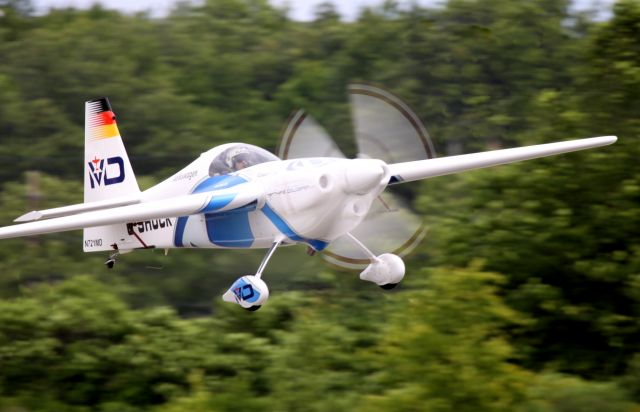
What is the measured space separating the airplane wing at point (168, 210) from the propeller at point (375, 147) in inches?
35.5

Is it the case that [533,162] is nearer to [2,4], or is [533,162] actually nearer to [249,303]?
[249,303]

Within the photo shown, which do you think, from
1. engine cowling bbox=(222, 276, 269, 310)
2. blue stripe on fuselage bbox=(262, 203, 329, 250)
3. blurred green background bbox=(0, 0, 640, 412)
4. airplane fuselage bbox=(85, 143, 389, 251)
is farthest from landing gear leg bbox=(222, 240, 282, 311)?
blurred green background bbox=(0, 0, 640, 412)

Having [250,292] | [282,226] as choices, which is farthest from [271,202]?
[250,292]

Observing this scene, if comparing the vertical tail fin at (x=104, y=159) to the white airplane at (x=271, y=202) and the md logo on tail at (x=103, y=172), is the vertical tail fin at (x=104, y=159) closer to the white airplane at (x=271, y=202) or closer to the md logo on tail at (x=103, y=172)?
the md logo on tail at (x=103, y=172)

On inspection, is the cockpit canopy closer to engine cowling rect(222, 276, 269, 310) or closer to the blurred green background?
engine cowling rect(222, 276, 269, 310)

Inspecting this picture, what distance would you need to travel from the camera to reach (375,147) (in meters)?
17.1

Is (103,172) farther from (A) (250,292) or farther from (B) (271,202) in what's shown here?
(A) (250,292)

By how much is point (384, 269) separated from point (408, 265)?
1718 centimetres

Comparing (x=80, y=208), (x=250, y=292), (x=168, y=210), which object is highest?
(x=168, y=210)

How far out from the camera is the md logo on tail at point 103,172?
1908cm

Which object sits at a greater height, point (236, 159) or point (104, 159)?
point (236, 159)

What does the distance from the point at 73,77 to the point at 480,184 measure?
31.5 meters

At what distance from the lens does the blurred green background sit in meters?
22.0

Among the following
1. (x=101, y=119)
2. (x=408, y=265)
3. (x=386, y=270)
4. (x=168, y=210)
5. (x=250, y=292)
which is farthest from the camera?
(x=408, y=265)
